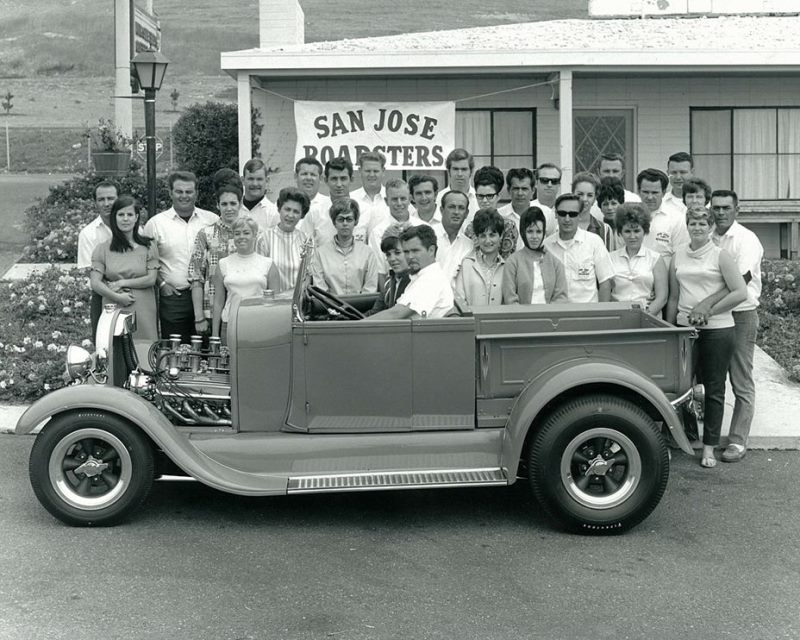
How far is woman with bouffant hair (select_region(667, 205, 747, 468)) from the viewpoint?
6.70 meters

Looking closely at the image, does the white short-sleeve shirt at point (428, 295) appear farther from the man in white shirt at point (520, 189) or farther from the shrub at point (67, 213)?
the shrub at point (67, 213)

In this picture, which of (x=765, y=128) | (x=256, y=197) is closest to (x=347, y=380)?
(x=256, y=197)

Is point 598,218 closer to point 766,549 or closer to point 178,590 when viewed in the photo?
point 766,549

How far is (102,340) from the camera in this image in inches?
236

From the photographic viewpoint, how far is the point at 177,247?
7.62 meters

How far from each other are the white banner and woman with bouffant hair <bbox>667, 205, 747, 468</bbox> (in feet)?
21.4

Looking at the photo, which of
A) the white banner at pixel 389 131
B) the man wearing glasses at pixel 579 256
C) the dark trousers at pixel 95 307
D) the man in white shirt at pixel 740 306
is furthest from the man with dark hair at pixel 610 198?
the white banner at pixel 389 131

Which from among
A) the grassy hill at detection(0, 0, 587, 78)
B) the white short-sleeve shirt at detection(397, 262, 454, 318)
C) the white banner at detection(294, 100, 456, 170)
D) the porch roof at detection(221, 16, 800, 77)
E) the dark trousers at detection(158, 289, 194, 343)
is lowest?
the dark trousers at detection(158, 289, 194, 343)

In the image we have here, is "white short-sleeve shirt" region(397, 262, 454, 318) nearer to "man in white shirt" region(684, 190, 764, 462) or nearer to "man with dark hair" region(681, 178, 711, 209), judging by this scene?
"man in white shirt" region(684, 190, 764, 462)

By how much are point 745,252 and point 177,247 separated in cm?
393

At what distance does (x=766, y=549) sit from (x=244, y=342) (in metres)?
2.90

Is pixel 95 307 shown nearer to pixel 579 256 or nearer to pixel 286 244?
pixel 286 244

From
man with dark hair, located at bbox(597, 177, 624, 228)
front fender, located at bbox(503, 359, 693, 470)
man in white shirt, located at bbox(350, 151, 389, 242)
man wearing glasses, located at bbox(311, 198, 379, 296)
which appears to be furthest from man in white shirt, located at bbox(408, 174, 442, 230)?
front fender, located at bbox(503, 359, 693, 470)

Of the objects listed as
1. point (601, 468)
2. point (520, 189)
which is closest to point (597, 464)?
point (601, 468)
